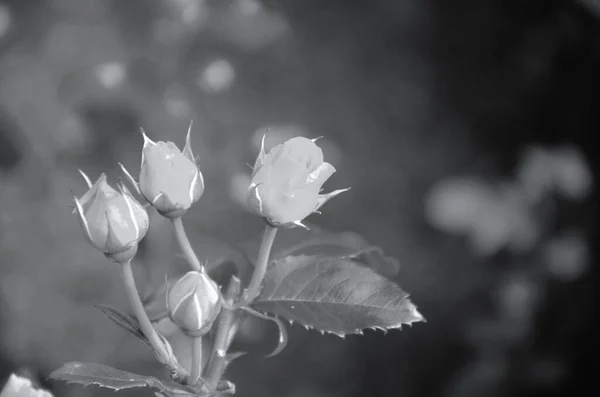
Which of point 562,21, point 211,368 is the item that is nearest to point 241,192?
→ point 211,368

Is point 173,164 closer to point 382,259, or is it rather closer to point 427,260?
point 382,259

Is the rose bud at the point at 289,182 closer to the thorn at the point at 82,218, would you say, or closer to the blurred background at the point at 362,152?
the thorn at the point at 82,218

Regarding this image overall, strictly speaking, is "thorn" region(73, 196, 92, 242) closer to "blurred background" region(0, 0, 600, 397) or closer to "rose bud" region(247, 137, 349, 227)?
"rose bud" region(247, 137, 349, 227)

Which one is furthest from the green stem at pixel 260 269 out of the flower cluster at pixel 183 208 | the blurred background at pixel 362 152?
the blurred background at pixel 362 152

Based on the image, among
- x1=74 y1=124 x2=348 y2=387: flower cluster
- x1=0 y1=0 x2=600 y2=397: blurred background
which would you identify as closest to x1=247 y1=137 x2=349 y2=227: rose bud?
x1=74 y1=124 x2=348 y2=387: flower cluster

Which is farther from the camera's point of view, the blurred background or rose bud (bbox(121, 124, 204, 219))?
the blurred background
